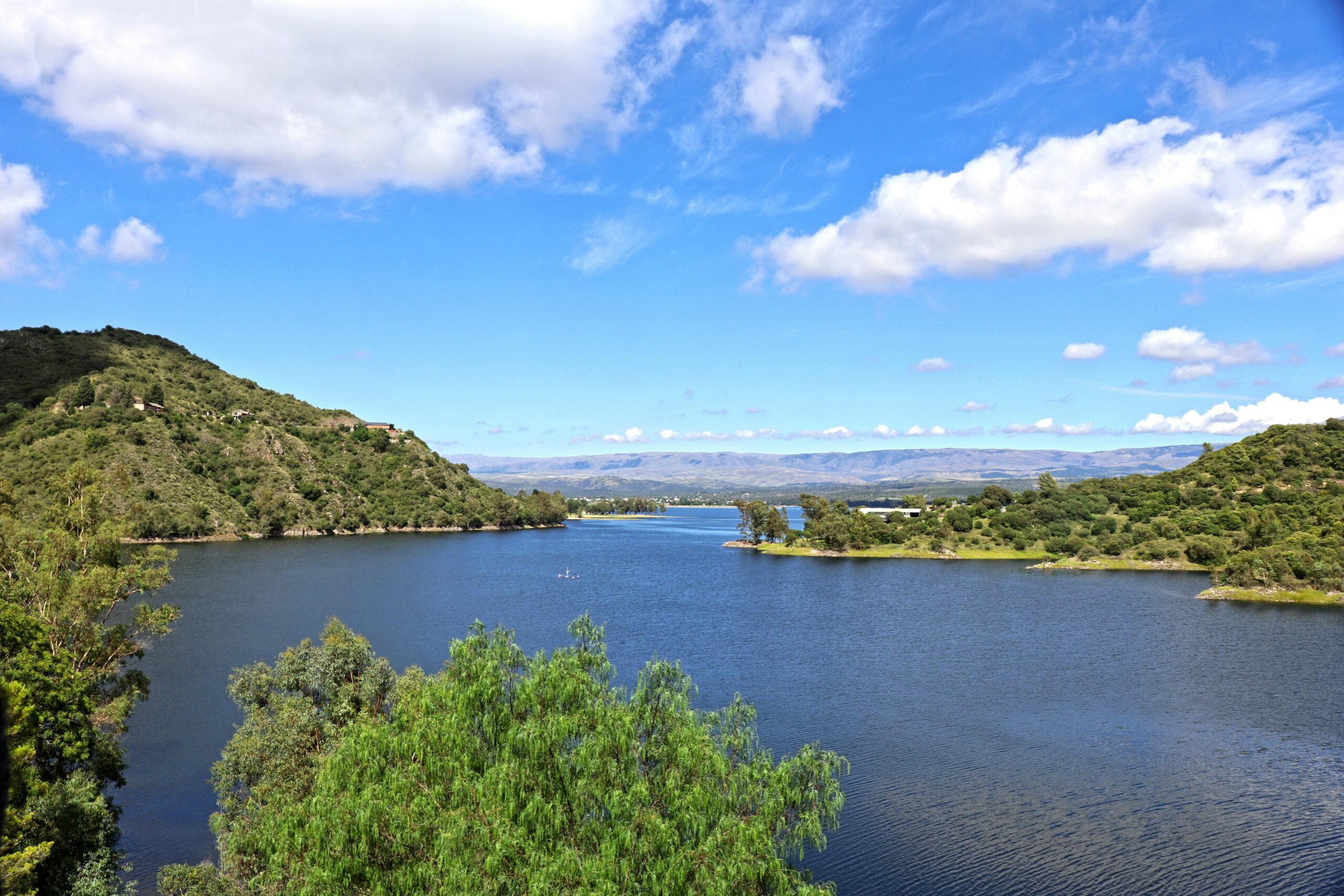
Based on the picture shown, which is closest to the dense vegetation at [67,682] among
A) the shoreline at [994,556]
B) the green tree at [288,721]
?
the green tree at [288,721]

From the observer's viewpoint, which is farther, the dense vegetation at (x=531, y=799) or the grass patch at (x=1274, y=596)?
the grass patch at (x=1274, y=596)

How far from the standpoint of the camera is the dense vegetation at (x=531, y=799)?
72.4 feet

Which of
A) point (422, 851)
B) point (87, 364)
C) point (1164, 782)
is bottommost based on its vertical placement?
point (1164, 782)

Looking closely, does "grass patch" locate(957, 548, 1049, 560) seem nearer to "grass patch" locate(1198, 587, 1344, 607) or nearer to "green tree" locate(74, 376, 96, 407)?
"grass patch" locate(1198, 587, 1344, 607)

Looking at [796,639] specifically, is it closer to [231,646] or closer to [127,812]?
[231,646]

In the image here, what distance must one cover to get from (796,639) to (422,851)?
6183 centimetres

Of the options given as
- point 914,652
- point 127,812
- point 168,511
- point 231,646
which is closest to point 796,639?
point 914,652

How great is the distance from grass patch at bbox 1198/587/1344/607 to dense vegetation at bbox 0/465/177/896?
12084 centimetres

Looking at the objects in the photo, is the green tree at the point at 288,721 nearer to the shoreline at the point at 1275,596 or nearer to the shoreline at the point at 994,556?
the shoreline at the point at 1275,596

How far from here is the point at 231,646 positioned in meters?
68.7

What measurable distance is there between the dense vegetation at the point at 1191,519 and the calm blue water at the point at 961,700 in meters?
14.9

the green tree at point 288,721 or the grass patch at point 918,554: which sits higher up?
the green tree at point 288,721

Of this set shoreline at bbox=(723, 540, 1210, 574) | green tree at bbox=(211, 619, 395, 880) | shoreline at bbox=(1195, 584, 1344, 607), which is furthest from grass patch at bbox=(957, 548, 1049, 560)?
green tree at bbox=(211, 619, 395, 880)

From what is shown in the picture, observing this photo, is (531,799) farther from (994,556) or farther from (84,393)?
(84,393)
